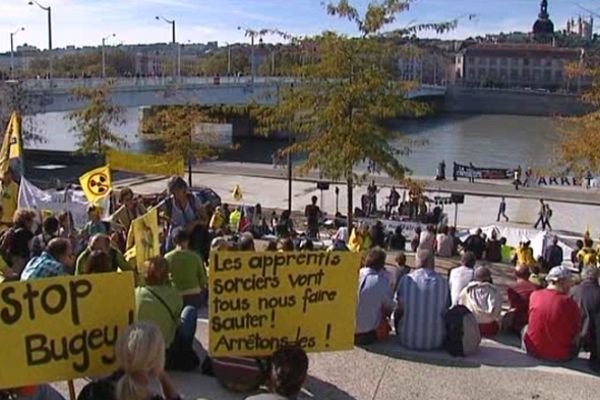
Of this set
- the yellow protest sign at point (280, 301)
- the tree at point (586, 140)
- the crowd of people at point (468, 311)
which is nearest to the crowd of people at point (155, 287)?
the yellow protest sign at point (280, 301)

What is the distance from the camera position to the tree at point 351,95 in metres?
20.2

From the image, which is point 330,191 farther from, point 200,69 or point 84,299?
point 200,69

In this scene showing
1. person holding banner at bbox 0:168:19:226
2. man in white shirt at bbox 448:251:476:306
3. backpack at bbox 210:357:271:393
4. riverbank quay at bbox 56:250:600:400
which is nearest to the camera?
backpack at bbox 210:357:271:393

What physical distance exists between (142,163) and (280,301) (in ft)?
85.2

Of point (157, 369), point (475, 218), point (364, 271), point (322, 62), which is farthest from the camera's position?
point (475, 218)

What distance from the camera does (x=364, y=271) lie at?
869cm

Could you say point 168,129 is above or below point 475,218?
above

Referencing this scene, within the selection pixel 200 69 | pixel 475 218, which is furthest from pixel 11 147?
pixel 200 69

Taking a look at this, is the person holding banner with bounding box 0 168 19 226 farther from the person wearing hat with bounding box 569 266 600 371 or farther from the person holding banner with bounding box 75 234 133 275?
the person wearing hat with bounding box 569 266 600 371

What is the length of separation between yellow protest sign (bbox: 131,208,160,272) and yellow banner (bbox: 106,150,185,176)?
14.5 m

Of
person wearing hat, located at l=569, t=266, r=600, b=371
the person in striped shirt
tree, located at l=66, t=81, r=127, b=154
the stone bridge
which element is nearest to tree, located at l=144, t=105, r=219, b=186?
tree, located at l=66, t=81, r=127, b=154

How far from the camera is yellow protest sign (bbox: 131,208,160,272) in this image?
913cm

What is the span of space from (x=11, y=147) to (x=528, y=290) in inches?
414

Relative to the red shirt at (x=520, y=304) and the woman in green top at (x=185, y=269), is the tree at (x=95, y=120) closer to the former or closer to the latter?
the woman in green top at (x=185, y=269)
